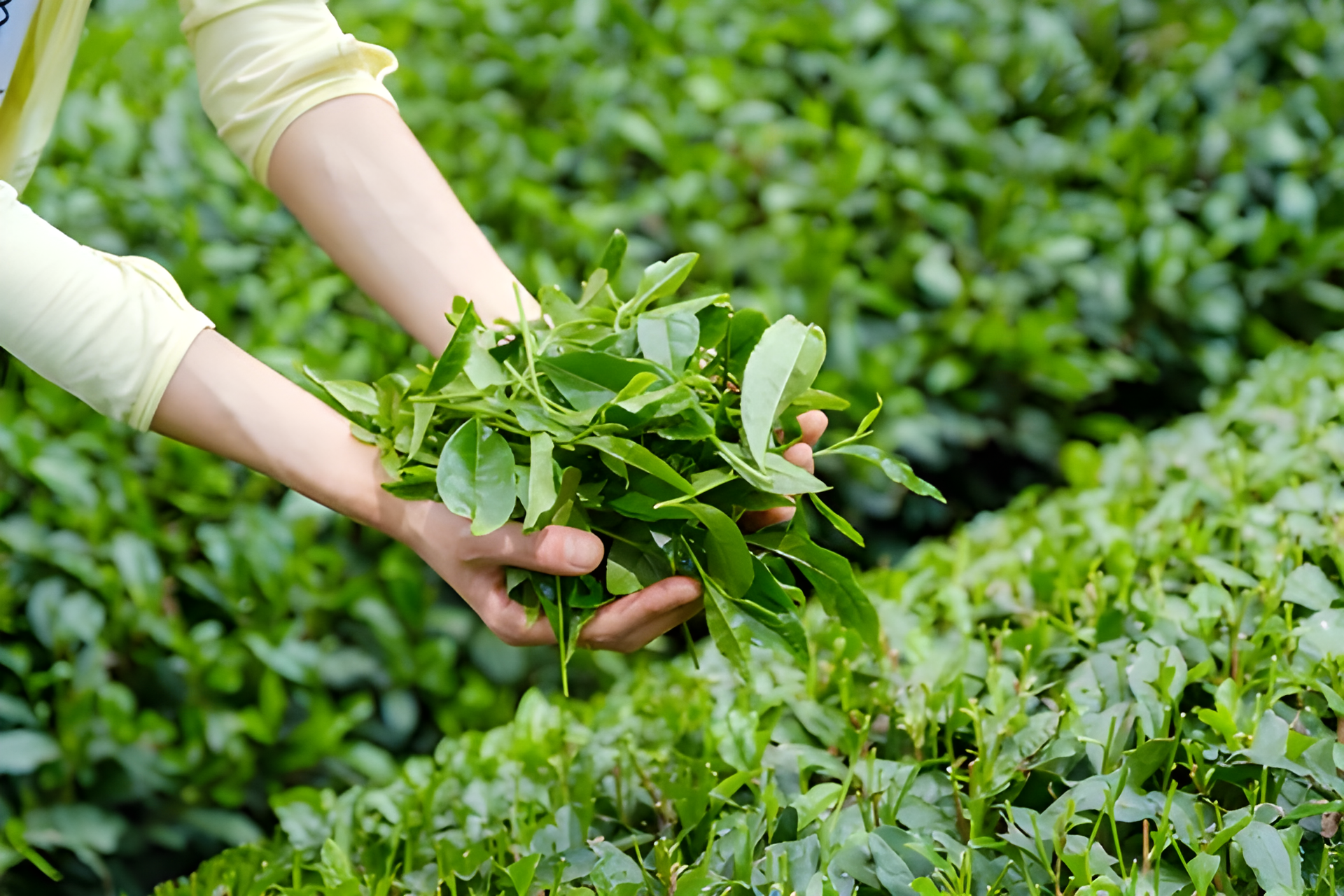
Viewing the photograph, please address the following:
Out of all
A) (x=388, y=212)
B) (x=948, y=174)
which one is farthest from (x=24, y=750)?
(x=948, y=174)

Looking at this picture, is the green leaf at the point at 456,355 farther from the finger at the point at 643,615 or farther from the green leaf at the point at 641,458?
the finger at the point at 643,615

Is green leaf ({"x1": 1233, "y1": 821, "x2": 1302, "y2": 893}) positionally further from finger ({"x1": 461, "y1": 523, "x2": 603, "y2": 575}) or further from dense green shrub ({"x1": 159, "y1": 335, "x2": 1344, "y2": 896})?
finger ({"x1": 461, "y1": 523, "x2": 603, "y2": 575})

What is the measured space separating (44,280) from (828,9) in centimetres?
251

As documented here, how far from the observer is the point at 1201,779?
1.13 meters

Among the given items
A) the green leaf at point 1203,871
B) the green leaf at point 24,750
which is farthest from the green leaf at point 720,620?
the green leaf at point 24,750

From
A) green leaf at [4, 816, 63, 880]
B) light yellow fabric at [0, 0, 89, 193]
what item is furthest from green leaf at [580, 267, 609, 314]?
green leaf at [4, 816, 63, 880]

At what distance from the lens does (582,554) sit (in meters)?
1.06

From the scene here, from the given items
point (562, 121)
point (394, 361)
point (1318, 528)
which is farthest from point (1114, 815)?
point (562, 121)

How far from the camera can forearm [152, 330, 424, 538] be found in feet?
3.80

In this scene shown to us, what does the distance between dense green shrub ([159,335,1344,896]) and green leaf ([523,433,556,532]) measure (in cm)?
35

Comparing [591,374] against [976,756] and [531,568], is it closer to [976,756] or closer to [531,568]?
[531,568]

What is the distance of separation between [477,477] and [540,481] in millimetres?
61

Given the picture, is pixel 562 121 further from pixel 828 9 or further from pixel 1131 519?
pixel 1131 519

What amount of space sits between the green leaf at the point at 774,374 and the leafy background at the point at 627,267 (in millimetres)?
1202
